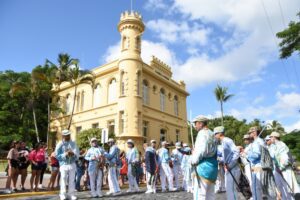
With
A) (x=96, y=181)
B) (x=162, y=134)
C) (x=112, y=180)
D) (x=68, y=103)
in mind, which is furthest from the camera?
(x=68, y=103)

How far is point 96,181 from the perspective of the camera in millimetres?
9789

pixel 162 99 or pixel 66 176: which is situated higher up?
pixel 162 99

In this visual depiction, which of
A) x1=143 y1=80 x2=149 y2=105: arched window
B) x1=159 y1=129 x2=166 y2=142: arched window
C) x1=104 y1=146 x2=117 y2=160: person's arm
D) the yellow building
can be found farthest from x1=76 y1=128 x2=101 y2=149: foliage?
x1=104 y1=146 x2=117 y2=160: person's arm

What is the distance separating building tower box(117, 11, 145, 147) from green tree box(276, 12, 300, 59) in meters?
12.4

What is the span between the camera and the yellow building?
26141 millimetres

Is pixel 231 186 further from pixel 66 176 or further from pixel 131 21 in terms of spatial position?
pixel 131 21

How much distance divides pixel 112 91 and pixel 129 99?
334 centimetres

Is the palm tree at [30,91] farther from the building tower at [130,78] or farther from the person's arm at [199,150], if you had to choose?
the person's arm at [199,150]

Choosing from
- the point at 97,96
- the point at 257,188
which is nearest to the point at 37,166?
the point at 257,188

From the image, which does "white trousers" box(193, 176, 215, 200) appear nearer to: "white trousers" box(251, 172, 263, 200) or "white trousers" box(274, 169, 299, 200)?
"white trousers" box(251, 172, 263, 200)

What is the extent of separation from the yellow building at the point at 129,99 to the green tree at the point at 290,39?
40.8 ft

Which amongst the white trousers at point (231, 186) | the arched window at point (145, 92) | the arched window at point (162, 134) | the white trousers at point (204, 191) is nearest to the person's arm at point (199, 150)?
the white trousers at point (204, 191)

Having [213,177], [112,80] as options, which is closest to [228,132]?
[112,80]

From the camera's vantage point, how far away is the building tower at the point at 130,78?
1006 inches
